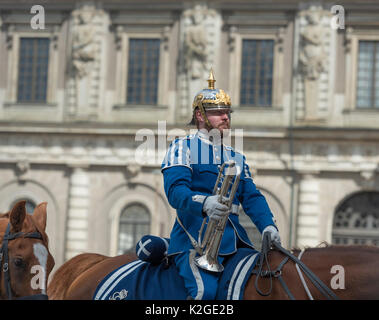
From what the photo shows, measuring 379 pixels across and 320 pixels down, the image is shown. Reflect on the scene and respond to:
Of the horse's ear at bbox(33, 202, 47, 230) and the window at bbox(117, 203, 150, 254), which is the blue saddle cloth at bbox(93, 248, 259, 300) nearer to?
the horse's ear at bbox(33, 202, 47, 230)

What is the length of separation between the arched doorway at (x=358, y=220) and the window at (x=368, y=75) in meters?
2.75

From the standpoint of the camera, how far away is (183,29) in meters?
22.7

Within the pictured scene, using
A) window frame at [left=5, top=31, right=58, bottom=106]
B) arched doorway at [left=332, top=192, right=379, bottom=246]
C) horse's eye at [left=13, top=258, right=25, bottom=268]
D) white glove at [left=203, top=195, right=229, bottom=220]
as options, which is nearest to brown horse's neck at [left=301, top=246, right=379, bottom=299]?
white glove at [left=203, top=195, right=229, bottom=220]

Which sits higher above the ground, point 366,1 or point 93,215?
point 366,1

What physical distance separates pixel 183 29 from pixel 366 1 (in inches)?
211

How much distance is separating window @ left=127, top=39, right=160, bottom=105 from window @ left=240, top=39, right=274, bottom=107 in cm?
269

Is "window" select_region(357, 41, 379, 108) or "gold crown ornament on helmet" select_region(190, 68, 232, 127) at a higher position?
"window" select_region(357, 41, 379, 108)

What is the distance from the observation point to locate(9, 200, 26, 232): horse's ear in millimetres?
5277

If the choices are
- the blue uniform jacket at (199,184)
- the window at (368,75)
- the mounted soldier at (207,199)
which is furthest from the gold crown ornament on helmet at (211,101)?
the window at (368,75)

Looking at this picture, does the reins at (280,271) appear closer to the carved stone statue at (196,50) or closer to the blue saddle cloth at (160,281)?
the blue saddle cloth at (160,281)
